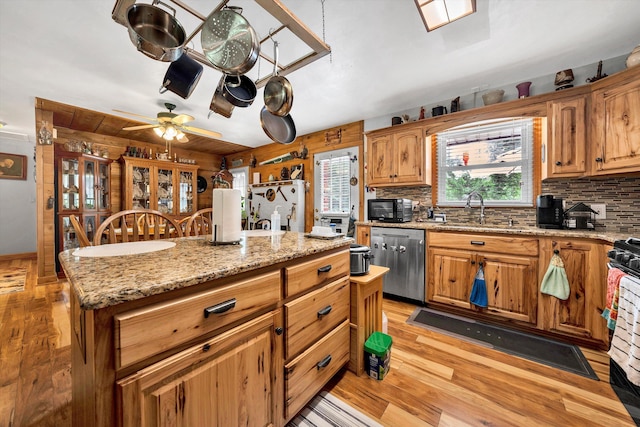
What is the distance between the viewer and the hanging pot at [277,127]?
173 cm

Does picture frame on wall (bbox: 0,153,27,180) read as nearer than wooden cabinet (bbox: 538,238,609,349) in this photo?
No

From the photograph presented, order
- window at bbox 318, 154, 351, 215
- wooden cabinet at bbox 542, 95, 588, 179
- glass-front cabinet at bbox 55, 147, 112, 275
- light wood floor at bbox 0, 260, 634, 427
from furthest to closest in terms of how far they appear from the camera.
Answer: window at bbox 318, 154, 351, 215
glass-front cabinet at bbox 55, 147, 112, 275
wooden cabinet at bbox 542, 95, 588, 179
light wood floor at bbox 0, 260, 634, 427

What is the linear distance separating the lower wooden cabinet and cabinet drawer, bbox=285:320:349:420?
0.11 meters

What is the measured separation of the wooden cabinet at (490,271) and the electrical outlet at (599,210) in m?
0.75

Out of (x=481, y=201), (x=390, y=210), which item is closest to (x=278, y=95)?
(x=390, y=210)

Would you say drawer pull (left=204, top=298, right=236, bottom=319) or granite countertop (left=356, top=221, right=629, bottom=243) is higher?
granite countertop (left=356, top=221, right=629, bottom=243)

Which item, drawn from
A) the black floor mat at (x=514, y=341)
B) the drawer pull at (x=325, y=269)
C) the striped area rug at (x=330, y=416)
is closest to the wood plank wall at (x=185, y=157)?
the black floor mat at (x=514, y=341)

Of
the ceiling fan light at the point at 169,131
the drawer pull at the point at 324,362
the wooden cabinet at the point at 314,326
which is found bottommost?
the drawer pull at the point at 324,362

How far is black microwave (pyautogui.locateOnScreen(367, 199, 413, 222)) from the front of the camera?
9.62 ft

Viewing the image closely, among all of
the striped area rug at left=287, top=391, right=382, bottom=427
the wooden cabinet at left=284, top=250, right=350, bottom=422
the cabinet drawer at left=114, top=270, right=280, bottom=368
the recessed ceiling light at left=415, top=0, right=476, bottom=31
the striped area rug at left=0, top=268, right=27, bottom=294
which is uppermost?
the recessed ceiling light at left=415, top=0, right=476, bottom=31

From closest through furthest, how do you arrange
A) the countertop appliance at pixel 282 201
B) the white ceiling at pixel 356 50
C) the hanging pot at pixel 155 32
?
the hanging pot at pixel 155 32
the white ceiling at pixel 356 50
the countertop appliance at pixel 282 201

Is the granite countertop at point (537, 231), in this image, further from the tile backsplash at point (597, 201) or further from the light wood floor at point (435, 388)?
the light wood floor at point (435, 388)

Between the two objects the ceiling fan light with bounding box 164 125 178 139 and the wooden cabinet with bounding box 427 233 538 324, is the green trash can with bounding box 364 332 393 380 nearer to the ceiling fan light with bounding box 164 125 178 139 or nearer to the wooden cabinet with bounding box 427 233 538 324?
the wooden cabinet with bounding box 427 233 538 324

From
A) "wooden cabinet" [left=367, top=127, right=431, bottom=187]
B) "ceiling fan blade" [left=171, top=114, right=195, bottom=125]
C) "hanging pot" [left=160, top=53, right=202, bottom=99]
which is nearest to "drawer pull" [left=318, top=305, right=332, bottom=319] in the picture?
"hanging pot" [left=160, top=53, right=202, bottom=99]
